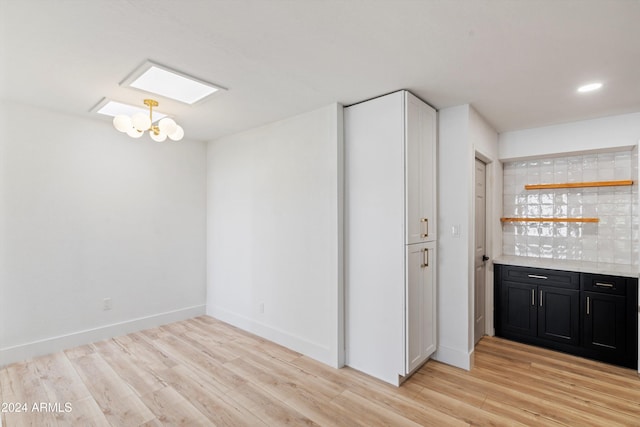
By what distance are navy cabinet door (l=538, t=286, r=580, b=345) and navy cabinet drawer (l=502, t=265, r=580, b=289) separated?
0.20 feet

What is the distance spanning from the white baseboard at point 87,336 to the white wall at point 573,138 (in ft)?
15.4

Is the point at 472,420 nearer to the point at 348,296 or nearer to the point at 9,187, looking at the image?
the point at 348,296

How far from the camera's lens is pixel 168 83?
8.54 ft

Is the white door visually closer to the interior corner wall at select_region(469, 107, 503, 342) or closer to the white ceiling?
the interior corner wall at select_region(469, 107, 503, 342)

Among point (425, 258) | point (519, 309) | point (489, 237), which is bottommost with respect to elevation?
point (519, 309)

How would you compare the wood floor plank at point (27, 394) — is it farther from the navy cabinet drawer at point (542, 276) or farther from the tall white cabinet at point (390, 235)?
the navy cabinet drawer at point (542, 276)

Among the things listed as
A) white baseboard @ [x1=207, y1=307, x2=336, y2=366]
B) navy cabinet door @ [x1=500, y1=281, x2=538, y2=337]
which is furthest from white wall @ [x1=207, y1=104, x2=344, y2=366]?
navy cabinet door @ [x1=500, y1=281, x2=538, y2=337]

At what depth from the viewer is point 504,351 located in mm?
3365

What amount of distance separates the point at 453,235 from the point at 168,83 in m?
2.90

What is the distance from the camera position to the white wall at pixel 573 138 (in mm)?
3189

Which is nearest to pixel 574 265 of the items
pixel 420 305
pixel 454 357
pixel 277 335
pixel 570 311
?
pixel 570 311

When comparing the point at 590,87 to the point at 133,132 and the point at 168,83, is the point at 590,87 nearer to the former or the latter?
the point at 168,83

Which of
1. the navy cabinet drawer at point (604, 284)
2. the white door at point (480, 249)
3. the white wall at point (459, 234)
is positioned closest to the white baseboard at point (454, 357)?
the white wall at point (459, 234)

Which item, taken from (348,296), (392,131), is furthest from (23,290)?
(392,131)
